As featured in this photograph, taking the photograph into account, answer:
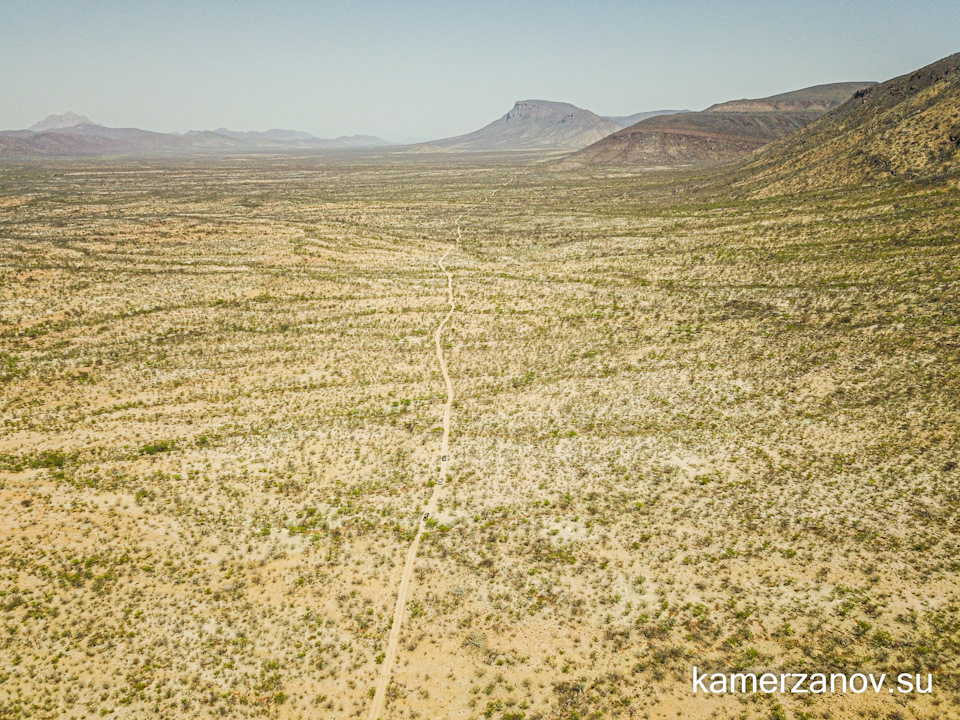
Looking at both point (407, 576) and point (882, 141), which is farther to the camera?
point (882, 141)

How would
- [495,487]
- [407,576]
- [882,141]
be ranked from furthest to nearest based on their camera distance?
[882,141]
[495,487]
[407,576]

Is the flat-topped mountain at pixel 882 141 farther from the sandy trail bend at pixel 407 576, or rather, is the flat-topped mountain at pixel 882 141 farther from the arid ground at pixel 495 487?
the sandy trail bend at pixel 407 576

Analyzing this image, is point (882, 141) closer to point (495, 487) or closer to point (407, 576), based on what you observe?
point (495, 487)

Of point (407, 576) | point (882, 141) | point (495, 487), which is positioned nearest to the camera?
point (407, 576)

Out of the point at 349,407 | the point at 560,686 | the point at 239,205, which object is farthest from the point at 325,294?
the point at 239,205

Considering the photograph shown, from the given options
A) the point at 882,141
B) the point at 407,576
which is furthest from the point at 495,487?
the point at 882,141

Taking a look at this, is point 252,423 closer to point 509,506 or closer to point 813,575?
point 509,506

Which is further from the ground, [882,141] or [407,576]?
[882,141]

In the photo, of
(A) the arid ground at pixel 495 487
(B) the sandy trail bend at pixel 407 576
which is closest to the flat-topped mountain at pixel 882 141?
(A) the arid ground at pixel 495 487
